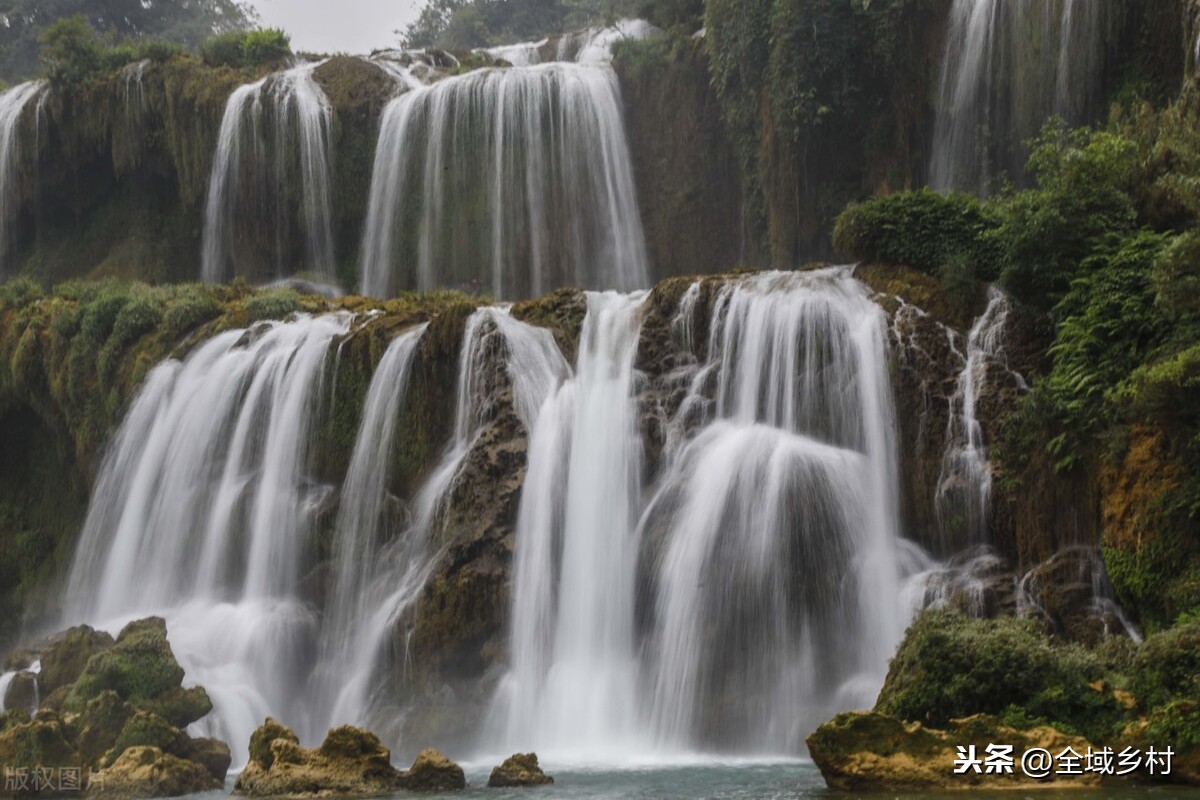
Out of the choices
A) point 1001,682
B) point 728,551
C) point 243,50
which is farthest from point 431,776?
point 243,50

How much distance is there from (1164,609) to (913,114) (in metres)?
17.1

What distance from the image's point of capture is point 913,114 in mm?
32625

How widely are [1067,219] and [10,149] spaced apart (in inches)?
1266

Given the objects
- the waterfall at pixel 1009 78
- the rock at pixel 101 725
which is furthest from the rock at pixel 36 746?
the waterfall at pixel 1009 78

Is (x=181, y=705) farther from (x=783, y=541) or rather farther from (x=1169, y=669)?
(x=1169, y=669)

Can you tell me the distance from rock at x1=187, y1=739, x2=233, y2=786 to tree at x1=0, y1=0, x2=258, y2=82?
4818 centimetres

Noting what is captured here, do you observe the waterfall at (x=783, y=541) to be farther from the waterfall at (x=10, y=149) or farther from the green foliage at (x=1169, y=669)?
the waterfall at (x=10, y=149)

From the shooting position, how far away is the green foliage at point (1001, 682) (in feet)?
48.7

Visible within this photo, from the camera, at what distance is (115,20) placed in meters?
67.1

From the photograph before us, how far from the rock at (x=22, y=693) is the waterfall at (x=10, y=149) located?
24.7 meters

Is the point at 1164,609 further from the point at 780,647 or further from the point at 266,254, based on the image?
the point at 266,254

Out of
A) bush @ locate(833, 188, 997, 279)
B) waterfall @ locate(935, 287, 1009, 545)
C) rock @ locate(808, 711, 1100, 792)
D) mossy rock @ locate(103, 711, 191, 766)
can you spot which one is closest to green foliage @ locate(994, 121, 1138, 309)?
waterfall @ locate(935, 287, 1009, 545)

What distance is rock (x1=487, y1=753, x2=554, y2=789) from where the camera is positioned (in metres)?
17.2

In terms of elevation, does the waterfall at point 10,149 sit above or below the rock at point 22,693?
above
